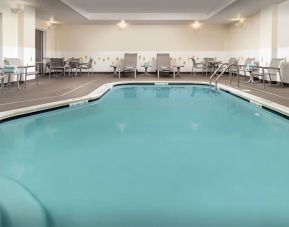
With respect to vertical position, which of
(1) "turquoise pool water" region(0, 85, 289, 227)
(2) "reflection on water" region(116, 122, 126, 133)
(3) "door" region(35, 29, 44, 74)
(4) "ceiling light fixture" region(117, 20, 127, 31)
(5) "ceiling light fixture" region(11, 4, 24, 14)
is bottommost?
(1) "turquoise pool water" region(0, 85, 289, 227)

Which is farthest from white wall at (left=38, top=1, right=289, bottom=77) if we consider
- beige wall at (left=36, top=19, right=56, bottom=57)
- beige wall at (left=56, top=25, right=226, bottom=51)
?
beige wall at (left=36, top=19, right=56, bottom=57)

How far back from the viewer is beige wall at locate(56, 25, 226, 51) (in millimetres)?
16500

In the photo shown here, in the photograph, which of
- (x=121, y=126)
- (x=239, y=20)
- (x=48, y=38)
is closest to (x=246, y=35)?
(x=239, y=20)

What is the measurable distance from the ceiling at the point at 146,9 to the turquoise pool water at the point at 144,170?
5.40 metres

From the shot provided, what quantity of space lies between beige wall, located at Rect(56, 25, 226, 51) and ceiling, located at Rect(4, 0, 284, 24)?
5.97 ft

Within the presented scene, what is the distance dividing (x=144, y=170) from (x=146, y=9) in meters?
10.5

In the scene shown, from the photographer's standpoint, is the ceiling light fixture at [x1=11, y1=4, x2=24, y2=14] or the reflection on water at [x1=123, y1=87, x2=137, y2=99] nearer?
the reflection on water at [x1=123, y1=87, x2=137, y2=99]

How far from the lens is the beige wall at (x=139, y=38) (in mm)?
16500

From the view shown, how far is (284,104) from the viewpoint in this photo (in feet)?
22.0

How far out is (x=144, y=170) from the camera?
3.40 meters

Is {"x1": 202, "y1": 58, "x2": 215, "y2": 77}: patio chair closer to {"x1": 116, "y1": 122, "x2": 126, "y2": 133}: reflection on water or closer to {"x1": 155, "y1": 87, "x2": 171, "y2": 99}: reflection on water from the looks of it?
{"x1": 155, "y1": 87, "x2": 171, "y2": 99}: reflection on water

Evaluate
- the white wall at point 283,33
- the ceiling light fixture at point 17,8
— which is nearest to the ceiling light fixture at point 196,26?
the white wall at point 283,33

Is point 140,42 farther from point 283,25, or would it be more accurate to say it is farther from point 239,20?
point 283,25

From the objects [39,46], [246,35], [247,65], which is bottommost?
[247,65]
